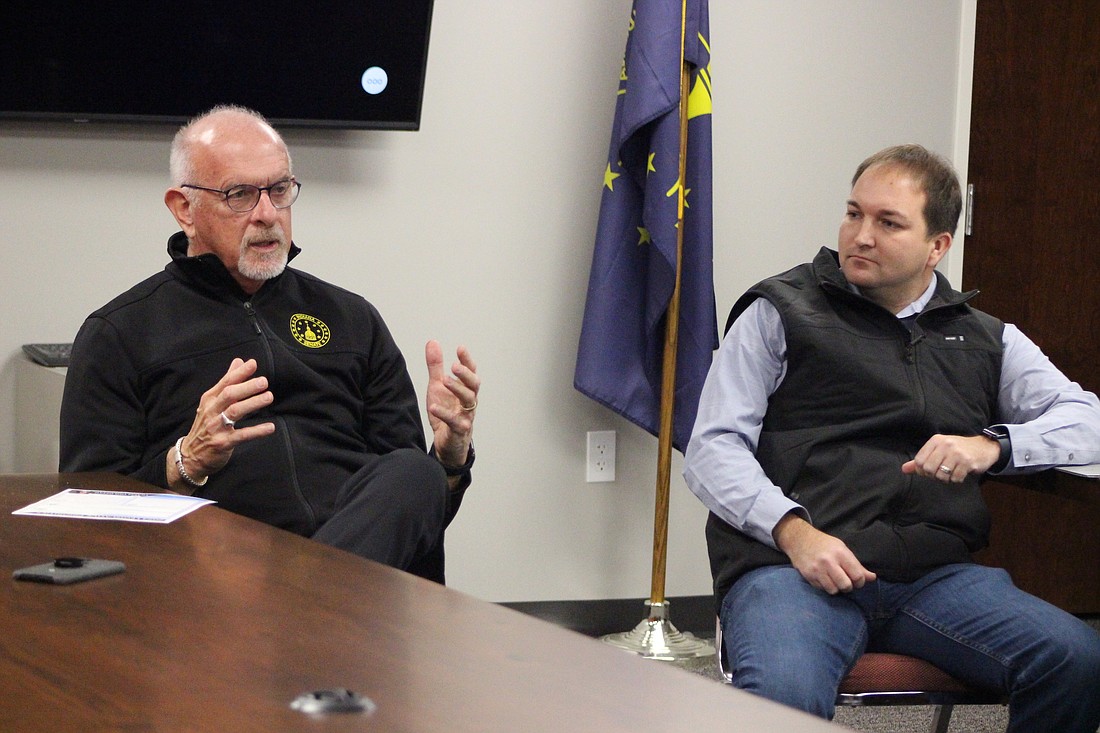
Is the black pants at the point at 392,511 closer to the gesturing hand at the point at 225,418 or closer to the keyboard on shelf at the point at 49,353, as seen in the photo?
the gesturing hand at the point at 225,418

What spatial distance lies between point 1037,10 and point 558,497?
212cm

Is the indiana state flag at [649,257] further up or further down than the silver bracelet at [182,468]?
further up

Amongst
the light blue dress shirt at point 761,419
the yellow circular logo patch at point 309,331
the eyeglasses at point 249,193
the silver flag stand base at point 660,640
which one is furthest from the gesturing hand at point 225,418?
the silver flag stand base at point 660,640

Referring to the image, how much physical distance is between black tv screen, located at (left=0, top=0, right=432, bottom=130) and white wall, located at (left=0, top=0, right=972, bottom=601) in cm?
12

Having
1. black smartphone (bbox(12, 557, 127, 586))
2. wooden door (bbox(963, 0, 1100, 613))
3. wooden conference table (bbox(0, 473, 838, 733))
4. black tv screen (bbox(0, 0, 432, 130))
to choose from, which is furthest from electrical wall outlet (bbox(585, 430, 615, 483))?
black smartphone (bbox(12, 557, 127, 586))

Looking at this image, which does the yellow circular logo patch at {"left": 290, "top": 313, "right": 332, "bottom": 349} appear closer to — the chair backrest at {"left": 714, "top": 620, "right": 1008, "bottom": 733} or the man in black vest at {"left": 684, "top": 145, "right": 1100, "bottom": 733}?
the man in black vest at {"left": 684, "top": 145, "right": 1100, "bottom": 733}

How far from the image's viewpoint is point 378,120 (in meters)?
3.22

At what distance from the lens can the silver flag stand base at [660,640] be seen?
337 cm

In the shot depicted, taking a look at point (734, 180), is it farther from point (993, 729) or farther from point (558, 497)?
point (993, 729)

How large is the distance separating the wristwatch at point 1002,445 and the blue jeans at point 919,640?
0.19m

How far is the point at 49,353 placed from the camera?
289 cm

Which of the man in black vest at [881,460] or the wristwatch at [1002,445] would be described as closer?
the man in black vest at [881,460]

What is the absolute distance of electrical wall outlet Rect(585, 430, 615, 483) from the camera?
3.58 metres

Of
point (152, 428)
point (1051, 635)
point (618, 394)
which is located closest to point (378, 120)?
point (618, 394)
